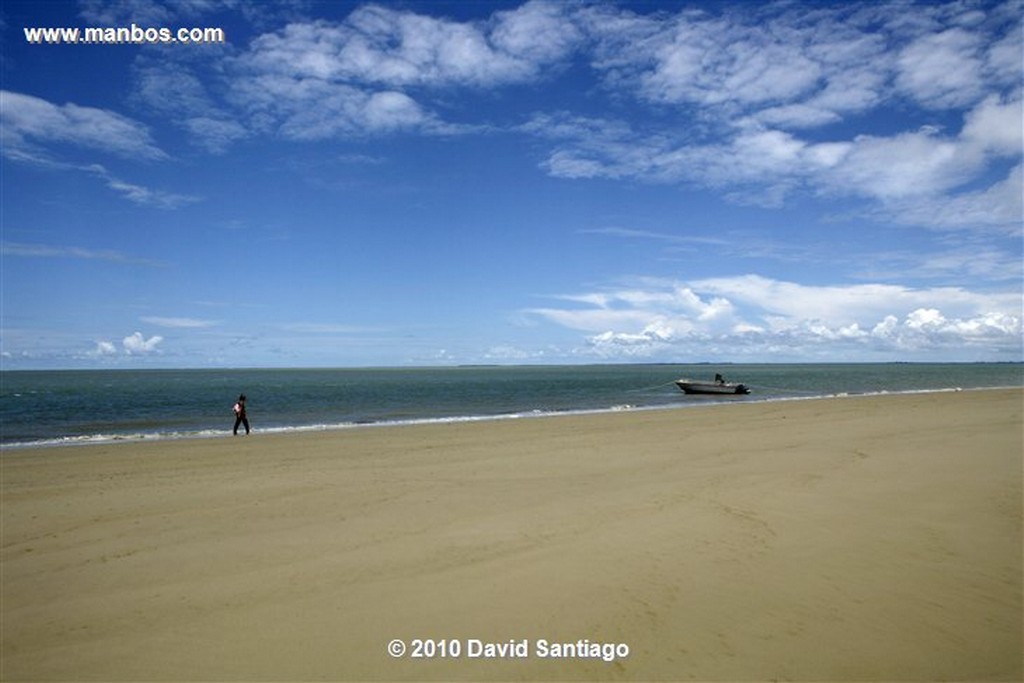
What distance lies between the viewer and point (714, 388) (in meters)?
56.2

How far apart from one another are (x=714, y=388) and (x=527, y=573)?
53.3 meters

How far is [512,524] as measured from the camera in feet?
29.3

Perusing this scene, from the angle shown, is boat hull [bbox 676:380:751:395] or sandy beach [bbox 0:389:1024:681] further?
boat hull [bbox 676:380:751:395]

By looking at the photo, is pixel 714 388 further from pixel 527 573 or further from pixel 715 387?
pixel 527 573

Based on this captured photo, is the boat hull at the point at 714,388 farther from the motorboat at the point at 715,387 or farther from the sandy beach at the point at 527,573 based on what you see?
the sandy beach at the point at 527,573

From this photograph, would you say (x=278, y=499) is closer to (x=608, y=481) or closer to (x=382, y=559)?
(x=382, y=559)

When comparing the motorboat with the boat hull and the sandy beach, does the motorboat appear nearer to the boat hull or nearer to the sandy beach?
the boat hull

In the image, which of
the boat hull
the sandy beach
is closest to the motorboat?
the boat hull

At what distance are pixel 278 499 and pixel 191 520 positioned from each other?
1.70 m

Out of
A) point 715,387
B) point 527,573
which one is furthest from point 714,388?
point 527,573

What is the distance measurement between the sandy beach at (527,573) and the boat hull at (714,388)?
141ft

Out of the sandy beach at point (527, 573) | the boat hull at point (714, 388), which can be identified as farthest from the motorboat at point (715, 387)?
the sandy beach at point (527, 573)

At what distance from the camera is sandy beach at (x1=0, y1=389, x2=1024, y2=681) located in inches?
199

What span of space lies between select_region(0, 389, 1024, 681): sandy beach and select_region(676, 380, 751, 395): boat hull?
43.0 metres
